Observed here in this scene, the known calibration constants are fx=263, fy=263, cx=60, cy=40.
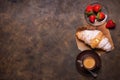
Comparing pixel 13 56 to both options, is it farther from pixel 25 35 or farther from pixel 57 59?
pixel 57 59

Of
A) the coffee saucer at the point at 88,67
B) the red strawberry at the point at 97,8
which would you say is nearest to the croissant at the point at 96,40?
the coffee saucer at the point at 88,67

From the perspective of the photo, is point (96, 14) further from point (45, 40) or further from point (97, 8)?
point (45, 40)

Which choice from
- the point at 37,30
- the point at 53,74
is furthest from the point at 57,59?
the point at 37,30

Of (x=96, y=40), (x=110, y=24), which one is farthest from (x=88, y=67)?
(x=110, y=24)

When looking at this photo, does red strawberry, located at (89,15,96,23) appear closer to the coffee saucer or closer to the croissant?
the croissant

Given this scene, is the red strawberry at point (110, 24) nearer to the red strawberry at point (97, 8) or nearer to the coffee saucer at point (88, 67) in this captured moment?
the red strawberry at point (97, 8)

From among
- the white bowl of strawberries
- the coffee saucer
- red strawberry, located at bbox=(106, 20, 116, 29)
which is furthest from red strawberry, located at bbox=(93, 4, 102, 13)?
the coffee saucer
